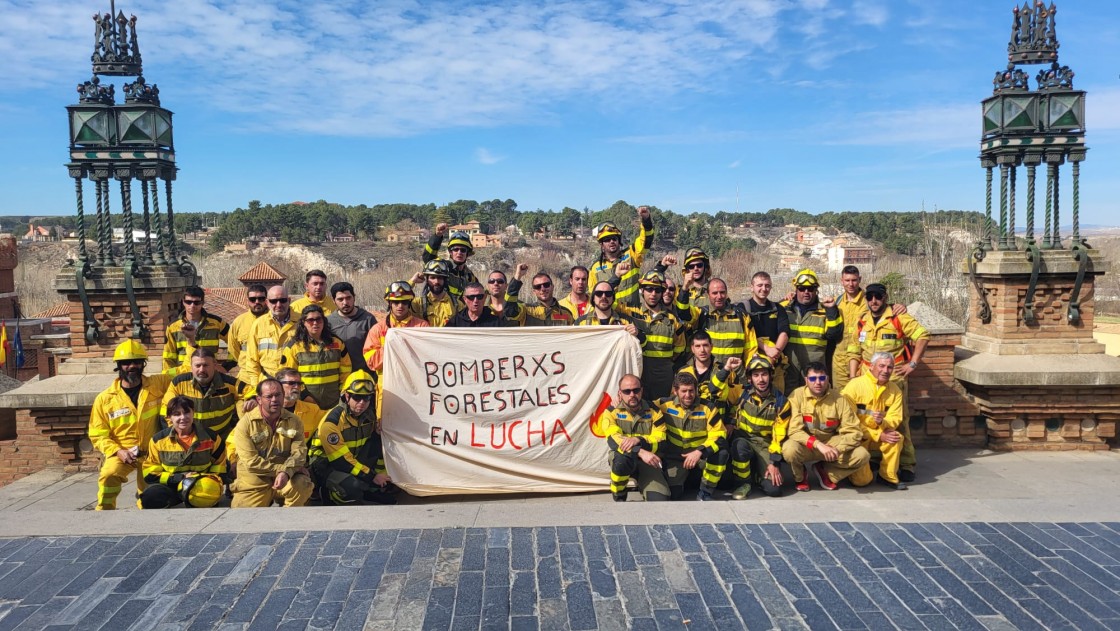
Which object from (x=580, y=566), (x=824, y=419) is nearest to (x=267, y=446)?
(x=580, y=566)

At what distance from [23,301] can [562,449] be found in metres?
53.9

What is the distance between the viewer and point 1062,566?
15.4 feet

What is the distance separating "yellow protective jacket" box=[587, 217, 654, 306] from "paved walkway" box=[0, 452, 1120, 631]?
2.26m

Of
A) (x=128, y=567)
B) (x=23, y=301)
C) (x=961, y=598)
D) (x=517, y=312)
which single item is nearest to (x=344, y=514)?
(x=128, y=567)

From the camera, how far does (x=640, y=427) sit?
259 inches

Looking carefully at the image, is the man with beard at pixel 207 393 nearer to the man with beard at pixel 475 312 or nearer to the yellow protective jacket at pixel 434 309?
the yellow protective jacket at pixel 434 309

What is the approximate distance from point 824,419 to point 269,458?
455cm

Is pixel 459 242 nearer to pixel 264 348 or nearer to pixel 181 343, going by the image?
pixel 264 348

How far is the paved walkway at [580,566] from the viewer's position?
415 centimetres

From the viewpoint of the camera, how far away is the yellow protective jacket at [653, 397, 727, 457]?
21.7 feet

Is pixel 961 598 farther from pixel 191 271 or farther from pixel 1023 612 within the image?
pixel 191 271

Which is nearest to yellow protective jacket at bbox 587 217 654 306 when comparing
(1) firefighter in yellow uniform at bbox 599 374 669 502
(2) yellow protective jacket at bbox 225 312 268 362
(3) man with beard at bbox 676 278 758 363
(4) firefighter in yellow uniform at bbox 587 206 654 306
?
(4) firefighter in yellow uniform at bbox 587 206 654 306

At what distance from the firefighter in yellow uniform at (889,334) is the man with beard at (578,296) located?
8.61 ft

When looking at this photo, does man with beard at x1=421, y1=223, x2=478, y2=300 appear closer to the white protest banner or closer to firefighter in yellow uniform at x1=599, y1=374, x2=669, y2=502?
the white protest banner
